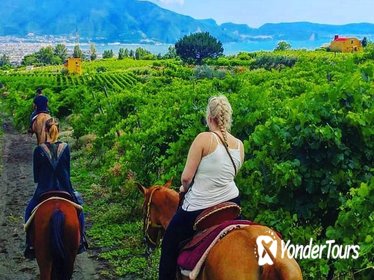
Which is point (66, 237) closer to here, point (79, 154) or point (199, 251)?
point (199, 251)

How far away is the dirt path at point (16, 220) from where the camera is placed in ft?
32.3

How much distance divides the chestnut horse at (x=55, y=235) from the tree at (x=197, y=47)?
11262cm

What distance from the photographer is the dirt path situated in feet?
32.3

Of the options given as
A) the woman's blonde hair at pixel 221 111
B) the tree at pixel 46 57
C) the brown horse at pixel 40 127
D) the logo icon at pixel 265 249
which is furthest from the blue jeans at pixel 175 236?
the tree at pixel 46 57

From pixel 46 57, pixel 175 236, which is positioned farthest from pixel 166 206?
pixel 46 57

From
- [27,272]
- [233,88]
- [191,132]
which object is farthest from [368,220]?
[233,88]

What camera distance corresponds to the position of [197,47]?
399 ft

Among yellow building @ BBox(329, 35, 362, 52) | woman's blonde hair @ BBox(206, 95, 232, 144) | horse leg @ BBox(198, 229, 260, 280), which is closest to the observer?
horse leg @ BBox(198, 229, 260, 280)

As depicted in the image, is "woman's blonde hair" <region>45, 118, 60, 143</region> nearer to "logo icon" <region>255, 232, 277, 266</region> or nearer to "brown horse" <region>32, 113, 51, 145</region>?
"brown horse" <region>32, 113, 51, 145</region>

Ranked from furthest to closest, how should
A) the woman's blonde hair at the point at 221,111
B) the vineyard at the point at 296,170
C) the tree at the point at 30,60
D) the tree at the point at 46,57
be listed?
the tree at the point at 46,57
the tree at the point at 30,60
the vineyard at the point at 296,170
the woman's blonde hair at the point at 221,111

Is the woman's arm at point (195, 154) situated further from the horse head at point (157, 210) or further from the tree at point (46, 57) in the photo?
the tree at point (46, 57)

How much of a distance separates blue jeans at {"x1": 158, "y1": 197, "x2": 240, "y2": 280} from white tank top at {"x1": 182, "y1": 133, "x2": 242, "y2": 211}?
0.37 feet

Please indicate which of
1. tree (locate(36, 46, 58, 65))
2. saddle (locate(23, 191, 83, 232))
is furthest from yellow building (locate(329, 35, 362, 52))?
saddle (locate(23, 191, 83, 232))

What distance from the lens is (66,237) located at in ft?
23.0
